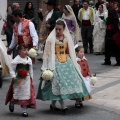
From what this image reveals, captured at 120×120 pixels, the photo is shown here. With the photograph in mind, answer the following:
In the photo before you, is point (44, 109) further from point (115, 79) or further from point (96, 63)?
point (96, 63)

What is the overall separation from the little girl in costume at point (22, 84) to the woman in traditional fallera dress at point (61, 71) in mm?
233

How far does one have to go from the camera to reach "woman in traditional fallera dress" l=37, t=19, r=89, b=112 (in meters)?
9.54

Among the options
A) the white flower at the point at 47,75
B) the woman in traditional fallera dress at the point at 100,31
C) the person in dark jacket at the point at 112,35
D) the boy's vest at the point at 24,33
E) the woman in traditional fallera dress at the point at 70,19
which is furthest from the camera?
the woman in traditional fallera dress at the point at 100,31

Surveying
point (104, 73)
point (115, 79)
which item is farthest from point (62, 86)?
point (104, 73)

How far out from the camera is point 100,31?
19422 millimetres

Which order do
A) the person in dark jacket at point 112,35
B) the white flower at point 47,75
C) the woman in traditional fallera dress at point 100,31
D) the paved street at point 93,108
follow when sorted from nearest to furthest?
the white flower at point 47,75, the paved street at point 93,108, the person in dark jacket at point 112,35, the woman in traditional fallera dress at point 100,31

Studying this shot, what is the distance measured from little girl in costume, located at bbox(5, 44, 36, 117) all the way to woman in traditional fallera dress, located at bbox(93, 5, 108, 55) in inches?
384

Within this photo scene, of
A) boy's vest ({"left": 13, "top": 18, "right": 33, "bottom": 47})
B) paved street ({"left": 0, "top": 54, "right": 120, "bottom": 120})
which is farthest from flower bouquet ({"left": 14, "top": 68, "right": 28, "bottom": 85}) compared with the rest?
boy's vest ({"left": 13, "top": 18, "right": 33, "bottom": 47})

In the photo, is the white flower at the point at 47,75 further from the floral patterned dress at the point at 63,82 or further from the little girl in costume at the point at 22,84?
the little girl in costume at the point at 22,84

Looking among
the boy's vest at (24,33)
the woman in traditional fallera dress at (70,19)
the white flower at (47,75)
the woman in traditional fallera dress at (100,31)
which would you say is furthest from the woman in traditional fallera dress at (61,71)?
the woman in traditional fallera dress at (100,31)

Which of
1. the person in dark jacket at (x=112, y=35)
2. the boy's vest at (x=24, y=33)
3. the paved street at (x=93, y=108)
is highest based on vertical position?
the boy's vest at (x=24, y=33)

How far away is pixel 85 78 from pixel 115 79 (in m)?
3.42

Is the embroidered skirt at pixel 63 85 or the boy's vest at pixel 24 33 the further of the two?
the boy's vest at pixel 24 33

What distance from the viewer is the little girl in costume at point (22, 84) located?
9461 mm
